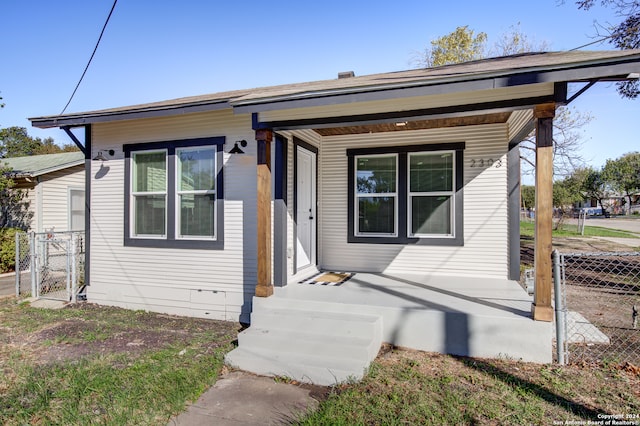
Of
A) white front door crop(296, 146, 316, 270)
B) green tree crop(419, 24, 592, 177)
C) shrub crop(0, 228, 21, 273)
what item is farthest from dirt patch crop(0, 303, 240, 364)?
green tree crop(419, 24, 592, 177)

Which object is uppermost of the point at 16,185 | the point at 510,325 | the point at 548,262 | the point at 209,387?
the point at 16,185

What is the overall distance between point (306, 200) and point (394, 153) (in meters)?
1.72

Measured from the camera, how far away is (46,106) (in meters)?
10.5

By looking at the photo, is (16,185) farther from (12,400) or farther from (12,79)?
(12,400)

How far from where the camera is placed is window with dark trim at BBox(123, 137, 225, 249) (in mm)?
5285

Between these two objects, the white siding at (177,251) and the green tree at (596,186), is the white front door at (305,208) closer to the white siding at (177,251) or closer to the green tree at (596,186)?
the white siding at (177,251)

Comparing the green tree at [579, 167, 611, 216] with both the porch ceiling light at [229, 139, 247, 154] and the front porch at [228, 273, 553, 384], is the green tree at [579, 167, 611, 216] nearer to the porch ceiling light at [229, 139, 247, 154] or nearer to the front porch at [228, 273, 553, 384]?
the front porch at [228, 273, 553, 384]

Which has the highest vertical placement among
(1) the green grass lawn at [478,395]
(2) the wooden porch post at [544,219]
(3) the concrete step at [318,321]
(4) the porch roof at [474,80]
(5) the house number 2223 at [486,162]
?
(4) the porch roof at [474,80]

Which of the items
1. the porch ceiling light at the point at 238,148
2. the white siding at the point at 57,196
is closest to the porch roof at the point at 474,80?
the porch ceiling light at the point at 238,148

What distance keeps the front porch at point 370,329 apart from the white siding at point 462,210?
1.07 metres

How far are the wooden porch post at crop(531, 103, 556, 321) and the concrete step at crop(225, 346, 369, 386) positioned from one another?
6.20 ft

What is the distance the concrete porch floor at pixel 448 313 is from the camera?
356cm

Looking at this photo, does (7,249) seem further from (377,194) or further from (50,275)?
(377,194)

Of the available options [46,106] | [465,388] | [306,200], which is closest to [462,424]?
[465,388]
